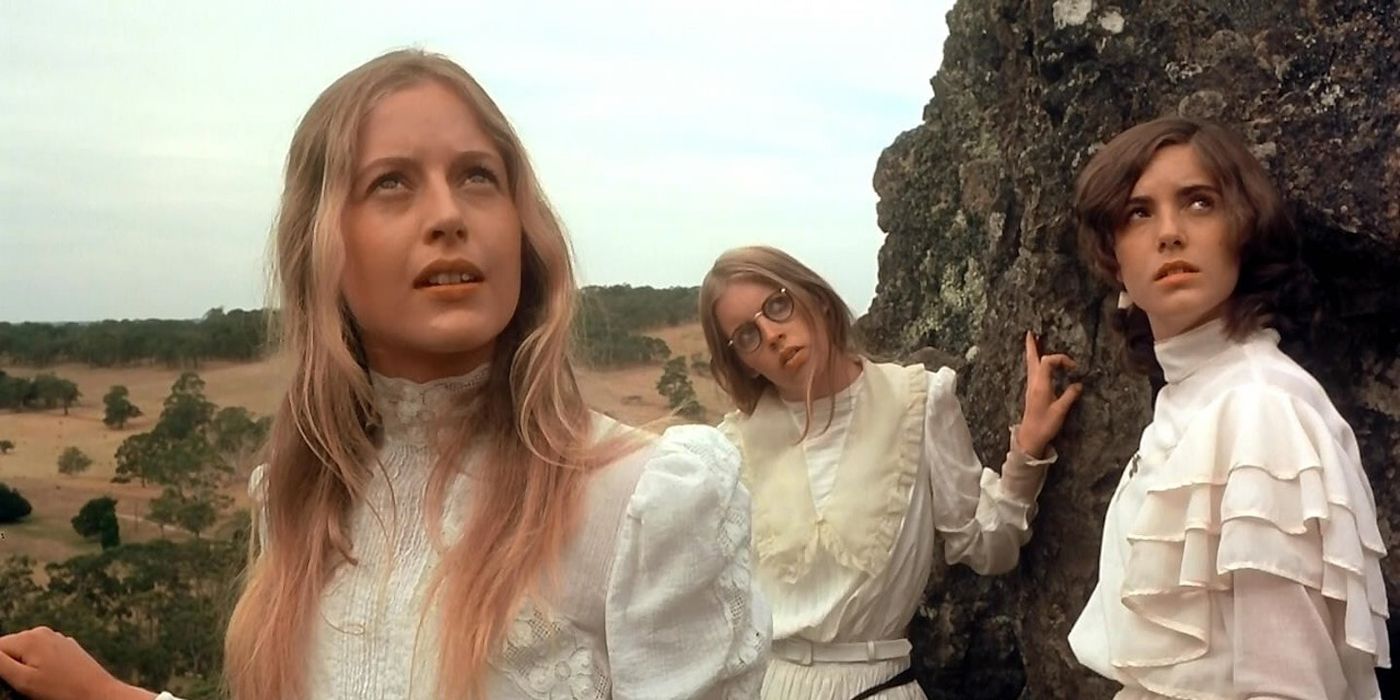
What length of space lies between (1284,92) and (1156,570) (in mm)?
792

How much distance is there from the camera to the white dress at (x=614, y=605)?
1.11 meters

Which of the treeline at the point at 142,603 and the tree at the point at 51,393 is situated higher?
the tree at the point at 51,393

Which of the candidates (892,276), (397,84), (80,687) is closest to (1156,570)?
(397,84)

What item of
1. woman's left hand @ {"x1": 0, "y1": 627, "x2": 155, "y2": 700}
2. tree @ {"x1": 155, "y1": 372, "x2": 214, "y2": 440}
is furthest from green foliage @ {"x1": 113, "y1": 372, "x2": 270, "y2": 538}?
woman's left hand @ {"x1": 0, "y1": 627, "x2": 155, "y2": 700}

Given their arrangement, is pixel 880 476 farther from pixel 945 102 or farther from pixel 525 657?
pixel 525 657

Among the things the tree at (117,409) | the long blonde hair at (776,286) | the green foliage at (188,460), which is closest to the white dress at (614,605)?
the green foliage at (188,460)

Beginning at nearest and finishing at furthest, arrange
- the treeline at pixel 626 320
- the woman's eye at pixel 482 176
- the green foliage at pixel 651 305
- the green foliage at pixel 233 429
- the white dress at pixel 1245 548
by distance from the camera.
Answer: the woman's eye at pixel 482 176
the treeline at pixel 626 320
the white dress at pixel 1245 548
the green foliage at pixel 233 429
the green foliage at pixel 651 305

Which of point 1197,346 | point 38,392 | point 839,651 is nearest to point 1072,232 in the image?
point 1197,346

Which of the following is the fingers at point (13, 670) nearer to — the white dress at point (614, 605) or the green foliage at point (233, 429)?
the white dress at point (614, 605)

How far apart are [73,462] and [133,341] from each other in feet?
0.69

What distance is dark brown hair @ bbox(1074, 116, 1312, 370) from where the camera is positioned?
5.55 feet

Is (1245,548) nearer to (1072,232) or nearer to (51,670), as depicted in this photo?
(1072,232)

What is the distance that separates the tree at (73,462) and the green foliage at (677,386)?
804mm

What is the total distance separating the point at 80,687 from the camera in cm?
118
